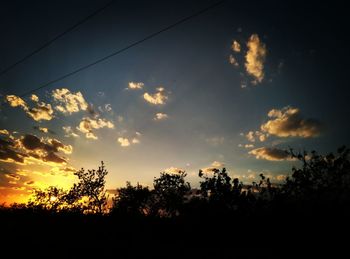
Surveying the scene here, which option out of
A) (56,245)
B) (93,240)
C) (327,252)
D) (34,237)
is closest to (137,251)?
(93,240)

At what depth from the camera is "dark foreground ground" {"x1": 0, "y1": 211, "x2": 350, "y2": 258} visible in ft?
49.4

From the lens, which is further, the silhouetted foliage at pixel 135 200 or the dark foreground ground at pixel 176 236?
the silhouetted foliage at pixel 135 200

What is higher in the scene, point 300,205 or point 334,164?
point 334,164

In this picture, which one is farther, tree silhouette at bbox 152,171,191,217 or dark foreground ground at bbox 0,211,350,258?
tree silhouette at bbox 152,171,191,217

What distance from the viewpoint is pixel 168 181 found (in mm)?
60875

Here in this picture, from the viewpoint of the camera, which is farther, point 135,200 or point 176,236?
point 135,200

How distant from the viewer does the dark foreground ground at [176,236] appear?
1506cm

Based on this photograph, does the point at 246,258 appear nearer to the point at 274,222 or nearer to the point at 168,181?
the point at 274,222

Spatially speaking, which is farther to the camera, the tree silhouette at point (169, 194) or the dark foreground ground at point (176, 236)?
the tree silhouette at point (169, 194)

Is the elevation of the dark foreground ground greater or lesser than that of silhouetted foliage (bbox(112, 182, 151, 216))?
lesser

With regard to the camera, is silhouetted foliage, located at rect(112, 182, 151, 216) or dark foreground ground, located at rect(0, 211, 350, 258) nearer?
dark foreground ground, located at rect(0, 211, 350, 258)

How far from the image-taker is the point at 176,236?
89.9ft

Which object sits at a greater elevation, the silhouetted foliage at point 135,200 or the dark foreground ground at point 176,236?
the silhouetted foliage at point 135,200

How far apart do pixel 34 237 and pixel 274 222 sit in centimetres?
2783
